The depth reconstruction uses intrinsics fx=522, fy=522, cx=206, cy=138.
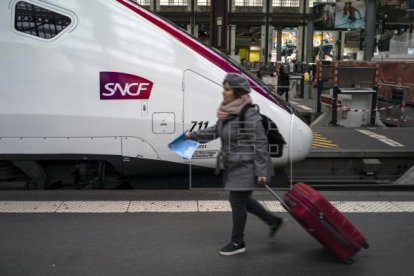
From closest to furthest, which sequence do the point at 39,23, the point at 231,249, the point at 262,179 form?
the point at 262,179 → the point at 231,249 → the point at 39,23

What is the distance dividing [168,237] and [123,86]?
6.54ft

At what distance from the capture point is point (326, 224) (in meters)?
3.94

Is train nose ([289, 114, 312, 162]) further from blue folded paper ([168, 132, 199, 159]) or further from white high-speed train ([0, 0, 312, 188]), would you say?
blue folded paper ([168, 132, 199, 159])

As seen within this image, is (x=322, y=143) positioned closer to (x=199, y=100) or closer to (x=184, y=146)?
(x=199, y=100)

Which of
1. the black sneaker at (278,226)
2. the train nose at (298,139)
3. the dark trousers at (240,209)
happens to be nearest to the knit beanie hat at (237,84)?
the dark trousers at (240,209)

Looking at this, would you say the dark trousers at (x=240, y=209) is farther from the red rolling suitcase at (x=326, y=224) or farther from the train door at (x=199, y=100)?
the train door at (x=199, y=100)

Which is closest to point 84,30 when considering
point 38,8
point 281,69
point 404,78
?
point 38,8

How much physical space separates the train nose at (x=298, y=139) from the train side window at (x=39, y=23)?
112 inches

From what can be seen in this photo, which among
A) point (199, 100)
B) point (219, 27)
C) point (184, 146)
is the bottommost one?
point (184, 146)

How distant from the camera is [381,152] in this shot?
895cm

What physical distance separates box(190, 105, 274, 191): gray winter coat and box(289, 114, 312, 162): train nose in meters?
2.40

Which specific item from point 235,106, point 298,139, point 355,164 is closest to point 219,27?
point 355,164

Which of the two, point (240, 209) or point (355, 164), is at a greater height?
point (240, 209)

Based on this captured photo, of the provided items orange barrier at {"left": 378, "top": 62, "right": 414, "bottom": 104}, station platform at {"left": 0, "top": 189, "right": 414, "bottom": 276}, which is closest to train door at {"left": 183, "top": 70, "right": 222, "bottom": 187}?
station platform at {"left": 0, "top": 189, "right": 414, "bottom": 276}
